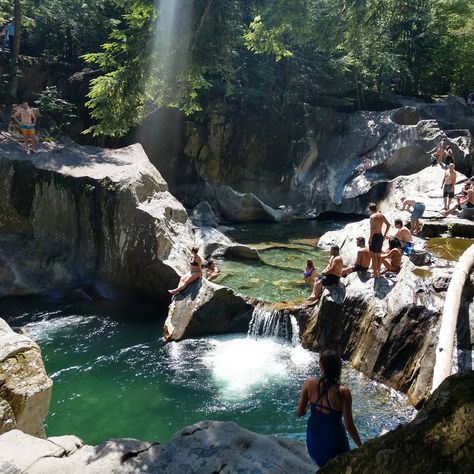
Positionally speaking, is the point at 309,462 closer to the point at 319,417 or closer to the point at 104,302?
the point at 319,417

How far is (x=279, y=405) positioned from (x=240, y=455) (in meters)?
4.42

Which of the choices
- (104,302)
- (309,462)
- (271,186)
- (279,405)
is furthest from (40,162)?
(271,186)

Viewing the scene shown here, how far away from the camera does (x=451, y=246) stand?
496 inches

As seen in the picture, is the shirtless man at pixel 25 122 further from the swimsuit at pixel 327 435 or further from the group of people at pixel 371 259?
the swimsuit at pixel 327 435

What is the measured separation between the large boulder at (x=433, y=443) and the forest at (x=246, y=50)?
27.1ft

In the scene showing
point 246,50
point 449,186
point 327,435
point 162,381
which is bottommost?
point 162,381

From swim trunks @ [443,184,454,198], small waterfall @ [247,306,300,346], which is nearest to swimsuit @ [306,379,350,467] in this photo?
small waterfall @ [247,306,300,346]

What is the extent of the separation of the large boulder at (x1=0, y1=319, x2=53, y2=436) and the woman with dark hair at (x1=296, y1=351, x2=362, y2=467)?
3.28 m

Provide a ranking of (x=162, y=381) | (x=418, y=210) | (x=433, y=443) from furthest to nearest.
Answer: (x=418, y=210), (x=162, y=381), (x=433, y=443)

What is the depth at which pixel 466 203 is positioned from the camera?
15.1 m

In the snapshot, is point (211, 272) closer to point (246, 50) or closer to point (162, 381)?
point (162, 381)

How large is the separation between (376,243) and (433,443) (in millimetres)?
8198

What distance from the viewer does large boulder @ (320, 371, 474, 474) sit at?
1.95 metres

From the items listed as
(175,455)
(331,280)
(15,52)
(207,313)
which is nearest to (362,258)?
(331,280)
